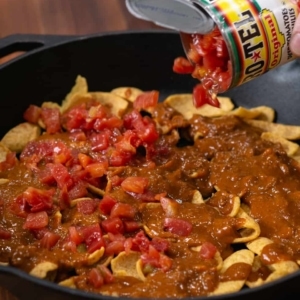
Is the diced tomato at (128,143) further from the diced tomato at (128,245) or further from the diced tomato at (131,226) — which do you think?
the diced tomato at (128,245)

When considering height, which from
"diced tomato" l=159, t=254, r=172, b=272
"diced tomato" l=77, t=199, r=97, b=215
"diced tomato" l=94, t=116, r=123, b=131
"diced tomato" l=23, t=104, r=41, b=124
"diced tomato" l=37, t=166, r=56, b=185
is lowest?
"diced tomato" l=159, t=254, r=172, b=272

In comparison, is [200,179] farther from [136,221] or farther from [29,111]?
[29,111]

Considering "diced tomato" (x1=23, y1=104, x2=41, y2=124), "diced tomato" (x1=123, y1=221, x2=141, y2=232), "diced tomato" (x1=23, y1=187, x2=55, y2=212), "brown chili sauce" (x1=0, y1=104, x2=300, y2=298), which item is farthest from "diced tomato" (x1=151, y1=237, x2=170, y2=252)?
"diced tomato" (x1=23, y1=104, x2=41, y2=124)

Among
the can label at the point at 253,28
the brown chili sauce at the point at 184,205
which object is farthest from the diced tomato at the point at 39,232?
the can label at the point at 253,28

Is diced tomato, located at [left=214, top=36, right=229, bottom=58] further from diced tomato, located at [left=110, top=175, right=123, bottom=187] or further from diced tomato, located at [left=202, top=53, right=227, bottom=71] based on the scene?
diced tomato, located at [left=110, top=175, right=123, bottom=187]

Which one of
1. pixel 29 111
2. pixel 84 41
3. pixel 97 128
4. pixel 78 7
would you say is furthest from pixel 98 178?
pixel 78 7
